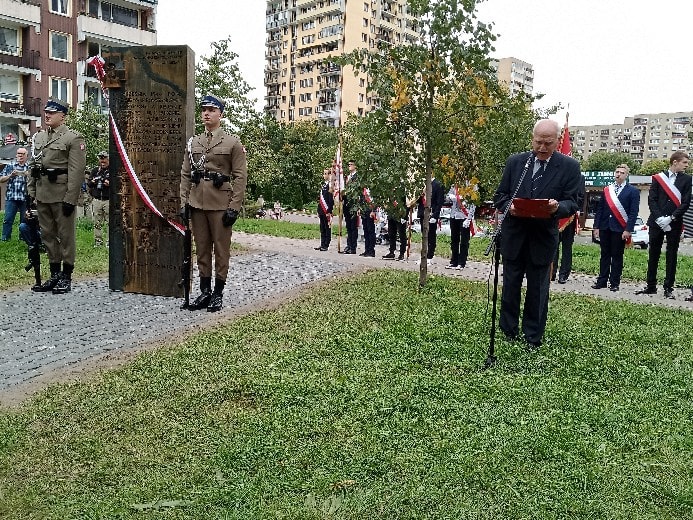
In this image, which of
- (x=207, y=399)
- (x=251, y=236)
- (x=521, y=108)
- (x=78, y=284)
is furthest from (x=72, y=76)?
(x=207, y=399)

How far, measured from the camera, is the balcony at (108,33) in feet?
147

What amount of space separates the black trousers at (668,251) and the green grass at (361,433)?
4.75 meters

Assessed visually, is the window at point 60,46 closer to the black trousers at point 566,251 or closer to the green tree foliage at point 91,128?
the green tree foliage at point 91,128

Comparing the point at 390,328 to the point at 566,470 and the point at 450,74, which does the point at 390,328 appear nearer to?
the point at 566,470

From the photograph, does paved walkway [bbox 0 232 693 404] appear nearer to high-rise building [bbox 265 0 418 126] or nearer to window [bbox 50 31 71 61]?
window [bbox 50 31 71 61]

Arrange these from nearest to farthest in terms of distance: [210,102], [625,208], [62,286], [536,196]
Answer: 1. [536,196]
2. [210,102]
3. [62,286]
4. [625,208]

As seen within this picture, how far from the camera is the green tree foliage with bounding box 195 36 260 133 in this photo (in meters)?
16.3

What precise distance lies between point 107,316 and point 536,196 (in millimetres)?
5011

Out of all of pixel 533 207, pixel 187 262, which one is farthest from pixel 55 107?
pixel 533 207

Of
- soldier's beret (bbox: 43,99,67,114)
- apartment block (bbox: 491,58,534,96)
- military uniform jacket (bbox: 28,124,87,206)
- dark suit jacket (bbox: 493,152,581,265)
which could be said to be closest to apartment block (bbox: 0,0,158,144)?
soldier's beret (bbox: 43,99,67,114)

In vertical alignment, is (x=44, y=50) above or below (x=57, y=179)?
above

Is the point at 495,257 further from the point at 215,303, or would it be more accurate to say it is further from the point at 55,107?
the point at 55,107

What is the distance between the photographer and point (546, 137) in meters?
5.92

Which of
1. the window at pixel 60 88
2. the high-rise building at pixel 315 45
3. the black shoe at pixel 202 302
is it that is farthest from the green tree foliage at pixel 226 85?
the high-rise building at pixel 315 45
